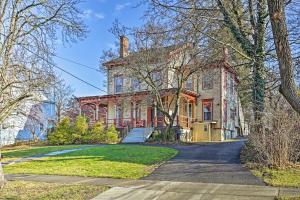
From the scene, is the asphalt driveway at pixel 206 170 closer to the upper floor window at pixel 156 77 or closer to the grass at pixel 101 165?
the grass at pixel 101 165

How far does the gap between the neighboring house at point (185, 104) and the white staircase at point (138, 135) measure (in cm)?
134

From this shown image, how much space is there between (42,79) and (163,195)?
21.3 feet

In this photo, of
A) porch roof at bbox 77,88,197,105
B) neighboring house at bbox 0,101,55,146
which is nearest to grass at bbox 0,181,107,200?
porch roof at bbox 77,88,197,105

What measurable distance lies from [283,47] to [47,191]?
6.96m

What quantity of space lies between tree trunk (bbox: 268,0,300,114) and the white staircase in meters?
22.0

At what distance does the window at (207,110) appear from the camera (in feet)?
105

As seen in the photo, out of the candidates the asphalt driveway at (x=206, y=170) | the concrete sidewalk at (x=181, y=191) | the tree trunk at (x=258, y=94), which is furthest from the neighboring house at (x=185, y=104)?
the concrete sidewalk at (x=181, y=191)

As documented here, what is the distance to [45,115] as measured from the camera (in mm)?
43500

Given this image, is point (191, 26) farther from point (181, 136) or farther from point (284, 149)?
point (181, 136)

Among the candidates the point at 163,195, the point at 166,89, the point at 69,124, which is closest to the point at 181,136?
the point at 166,89

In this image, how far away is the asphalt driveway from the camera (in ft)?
34.6

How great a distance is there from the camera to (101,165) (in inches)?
543

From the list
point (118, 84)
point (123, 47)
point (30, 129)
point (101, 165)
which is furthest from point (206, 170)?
point (30, 129)

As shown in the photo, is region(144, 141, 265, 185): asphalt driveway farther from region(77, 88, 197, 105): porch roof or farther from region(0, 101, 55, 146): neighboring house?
region(0, 101, 55, 146): neighboring house
